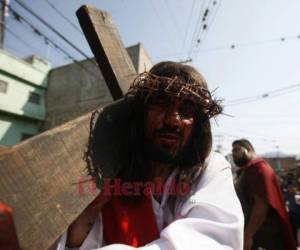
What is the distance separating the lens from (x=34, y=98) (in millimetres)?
17672

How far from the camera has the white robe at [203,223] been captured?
2.80ft

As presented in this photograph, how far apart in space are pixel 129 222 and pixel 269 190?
2494 mm

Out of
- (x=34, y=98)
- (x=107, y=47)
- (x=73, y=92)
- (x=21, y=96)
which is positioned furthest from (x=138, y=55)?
(x=107, y=47)

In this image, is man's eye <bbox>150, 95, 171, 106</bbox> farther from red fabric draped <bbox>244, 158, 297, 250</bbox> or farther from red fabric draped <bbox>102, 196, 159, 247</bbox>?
red fabric draped <bbox>244, 158, 297, 250</bbox>

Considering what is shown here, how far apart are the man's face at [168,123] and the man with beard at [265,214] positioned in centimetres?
229

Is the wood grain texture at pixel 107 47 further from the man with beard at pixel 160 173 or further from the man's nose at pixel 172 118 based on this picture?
the man's nose at pixel 172 118

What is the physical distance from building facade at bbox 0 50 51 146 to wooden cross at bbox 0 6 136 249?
1578 centimetres

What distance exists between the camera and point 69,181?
783 mm

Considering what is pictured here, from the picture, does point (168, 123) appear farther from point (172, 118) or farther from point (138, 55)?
point (138, 55)

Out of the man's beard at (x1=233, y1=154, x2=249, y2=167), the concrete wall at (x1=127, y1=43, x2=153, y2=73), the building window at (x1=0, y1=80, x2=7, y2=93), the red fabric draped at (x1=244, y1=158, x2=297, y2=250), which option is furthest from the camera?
the building window at (x1=0, y1=80, x2=7, y2=93)

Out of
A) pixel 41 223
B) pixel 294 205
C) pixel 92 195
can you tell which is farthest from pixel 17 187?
pixel 294 205

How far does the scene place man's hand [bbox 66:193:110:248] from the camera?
3.47 ft

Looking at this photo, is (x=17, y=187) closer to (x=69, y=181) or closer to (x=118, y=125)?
(x=69, y=181)

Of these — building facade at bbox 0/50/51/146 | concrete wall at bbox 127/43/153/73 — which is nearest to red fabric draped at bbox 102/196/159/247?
concrete wall at bbox 127/43/153/73
